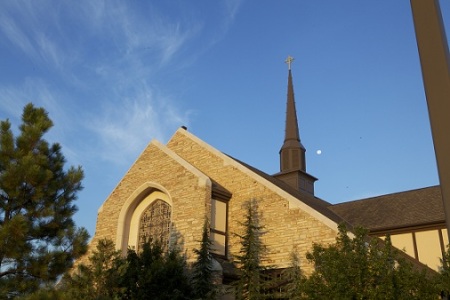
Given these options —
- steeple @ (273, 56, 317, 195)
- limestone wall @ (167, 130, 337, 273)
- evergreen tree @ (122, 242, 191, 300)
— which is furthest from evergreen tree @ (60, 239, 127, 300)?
steeple @ (273, 56, 317, 195)

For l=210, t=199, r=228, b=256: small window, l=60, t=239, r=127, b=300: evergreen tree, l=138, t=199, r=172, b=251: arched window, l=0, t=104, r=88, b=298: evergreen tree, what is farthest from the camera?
l=138, t=199, r=172, b=251: arched window

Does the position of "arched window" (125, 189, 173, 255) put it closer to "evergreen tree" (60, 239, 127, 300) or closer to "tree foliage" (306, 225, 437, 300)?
"evergreen tree" (60, 239, 127, 300)

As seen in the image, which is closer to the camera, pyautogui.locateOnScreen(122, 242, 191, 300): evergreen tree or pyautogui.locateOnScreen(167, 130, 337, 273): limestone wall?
pyautogui.locateOnScreen(122, 242, 191, 300): evergreen tree

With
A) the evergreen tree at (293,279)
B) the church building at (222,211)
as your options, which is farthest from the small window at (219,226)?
the evergreen tree at (293,279)

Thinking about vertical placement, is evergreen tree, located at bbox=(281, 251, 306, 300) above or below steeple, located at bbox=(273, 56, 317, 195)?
below

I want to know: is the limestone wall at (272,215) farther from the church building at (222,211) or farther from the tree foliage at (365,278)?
the tree foliage at (365,278)

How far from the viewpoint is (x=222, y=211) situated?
1741 cm

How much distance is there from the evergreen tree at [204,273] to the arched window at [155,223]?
299cm

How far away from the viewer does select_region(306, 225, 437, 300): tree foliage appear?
10.5 meters

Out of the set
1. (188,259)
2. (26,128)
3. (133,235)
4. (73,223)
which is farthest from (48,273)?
(133,235)

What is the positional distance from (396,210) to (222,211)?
7.30 meters

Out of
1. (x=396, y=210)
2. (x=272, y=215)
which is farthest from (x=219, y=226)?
(x=396, y=210)

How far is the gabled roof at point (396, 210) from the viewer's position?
1772cm

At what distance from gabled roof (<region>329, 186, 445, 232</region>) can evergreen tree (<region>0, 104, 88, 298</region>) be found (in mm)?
10456
